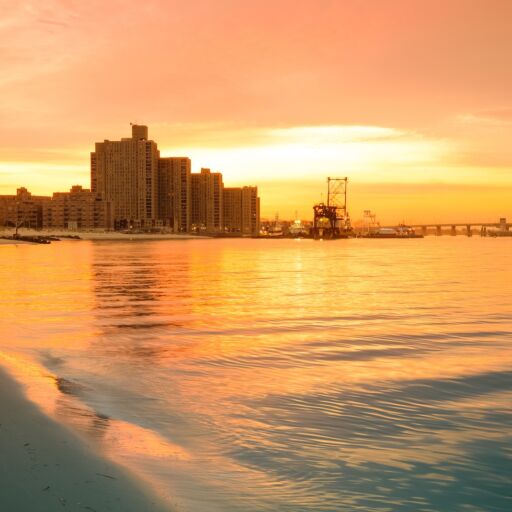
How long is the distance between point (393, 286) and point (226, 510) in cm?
2922

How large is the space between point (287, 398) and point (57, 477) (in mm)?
4852

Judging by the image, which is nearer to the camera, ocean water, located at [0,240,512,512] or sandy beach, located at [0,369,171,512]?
sandy beach, located at [0,369,171,512]

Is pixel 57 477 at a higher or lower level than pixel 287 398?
higher

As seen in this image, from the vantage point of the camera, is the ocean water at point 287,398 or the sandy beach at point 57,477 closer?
the sandy beach at point 57,477

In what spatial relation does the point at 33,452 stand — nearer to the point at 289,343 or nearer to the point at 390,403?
the point at 390,403

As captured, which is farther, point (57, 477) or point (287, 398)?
point (287, 398)

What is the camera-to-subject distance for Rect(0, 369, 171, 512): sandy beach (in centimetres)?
516

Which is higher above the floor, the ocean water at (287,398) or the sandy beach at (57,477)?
the sandy beach at (57,477)

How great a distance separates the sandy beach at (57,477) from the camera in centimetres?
516

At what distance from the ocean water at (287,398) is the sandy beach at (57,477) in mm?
287

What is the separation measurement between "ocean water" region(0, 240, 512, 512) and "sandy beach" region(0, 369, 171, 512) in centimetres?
29

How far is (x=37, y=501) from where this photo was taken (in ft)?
16.7

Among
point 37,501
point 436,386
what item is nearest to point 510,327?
point 436,386

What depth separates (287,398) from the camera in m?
9.95
